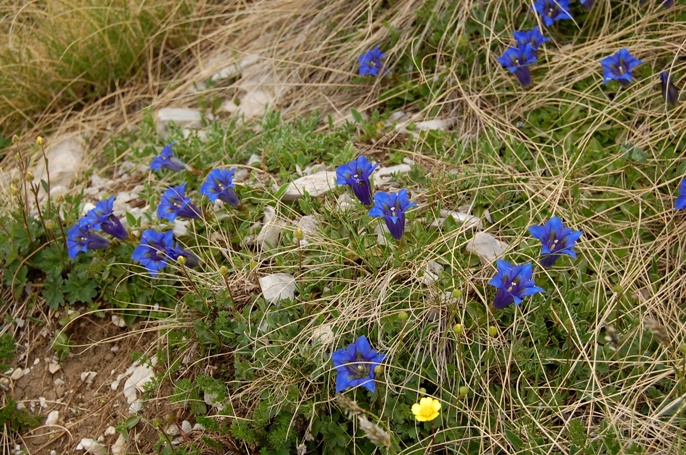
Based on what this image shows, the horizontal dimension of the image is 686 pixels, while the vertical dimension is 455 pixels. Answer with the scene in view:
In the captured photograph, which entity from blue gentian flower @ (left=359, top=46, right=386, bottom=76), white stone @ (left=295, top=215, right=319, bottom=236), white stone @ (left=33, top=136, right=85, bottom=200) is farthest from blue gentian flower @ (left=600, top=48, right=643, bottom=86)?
white stone @ (left=33, top=136, right=85, bottom=200)

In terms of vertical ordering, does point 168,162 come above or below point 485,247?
above

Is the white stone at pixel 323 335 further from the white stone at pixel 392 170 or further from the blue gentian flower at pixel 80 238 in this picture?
the blue gentian flower at pixel 80 238

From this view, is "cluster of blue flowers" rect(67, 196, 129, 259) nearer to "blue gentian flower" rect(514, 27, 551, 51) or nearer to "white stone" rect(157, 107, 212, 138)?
"white stone" rect(157, 107, 212, 138)

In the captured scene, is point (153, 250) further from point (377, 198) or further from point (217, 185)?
point (377, 198)

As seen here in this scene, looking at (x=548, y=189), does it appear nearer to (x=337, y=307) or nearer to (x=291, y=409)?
(x=337, y=307)

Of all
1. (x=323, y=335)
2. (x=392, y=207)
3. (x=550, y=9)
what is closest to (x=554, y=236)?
(x=392, y=207)
